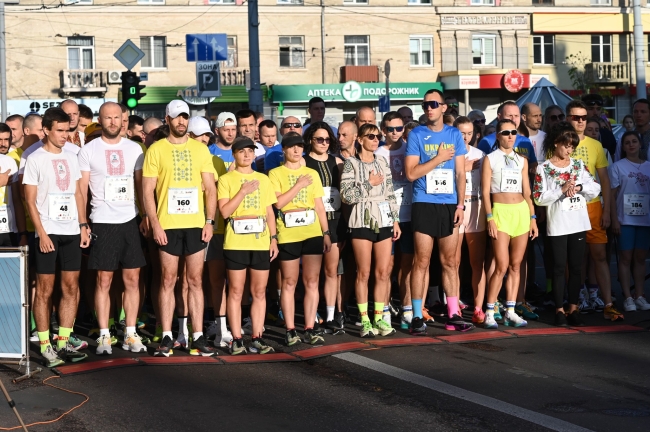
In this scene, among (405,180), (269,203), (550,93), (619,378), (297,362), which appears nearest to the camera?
(619,378)

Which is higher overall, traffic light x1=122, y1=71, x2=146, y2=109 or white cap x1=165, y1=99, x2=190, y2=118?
traffic light x1=122, y1=71, x2=146, y2=109

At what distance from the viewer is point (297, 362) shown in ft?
28.5

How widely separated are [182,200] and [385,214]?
1.98 m

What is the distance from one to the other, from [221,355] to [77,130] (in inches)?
135

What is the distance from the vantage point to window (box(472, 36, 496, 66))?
51.0 m

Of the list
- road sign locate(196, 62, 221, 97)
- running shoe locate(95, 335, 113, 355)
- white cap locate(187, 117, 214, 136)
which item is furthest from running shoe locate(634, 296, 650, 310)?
road sign locate(196, 62, 221, 97)

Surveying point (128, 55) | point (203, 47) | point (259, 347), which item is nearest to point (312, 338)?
point (259, 347)

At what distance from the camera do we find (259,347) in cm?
911

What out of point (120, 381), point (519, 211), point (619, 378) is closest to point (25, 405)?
point (120, 381)

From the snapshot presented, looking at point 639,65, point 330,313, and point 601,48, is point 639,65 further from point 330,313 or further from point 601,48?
point 330,313

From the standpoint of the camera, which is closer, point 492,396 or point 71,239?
point 492,396

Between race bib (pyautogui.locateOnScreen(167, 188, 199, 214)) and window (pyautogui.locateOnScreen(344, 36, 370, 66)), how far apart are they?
136ft

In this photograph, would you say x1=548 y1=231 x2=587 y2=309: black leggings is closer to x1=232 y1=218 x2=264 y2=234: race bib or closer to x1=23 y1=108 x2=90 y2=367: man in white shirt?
x1=232 y1=218 x2=264 y2=234: race bib

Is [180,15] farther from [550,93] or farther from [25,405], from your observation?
[25,405]
